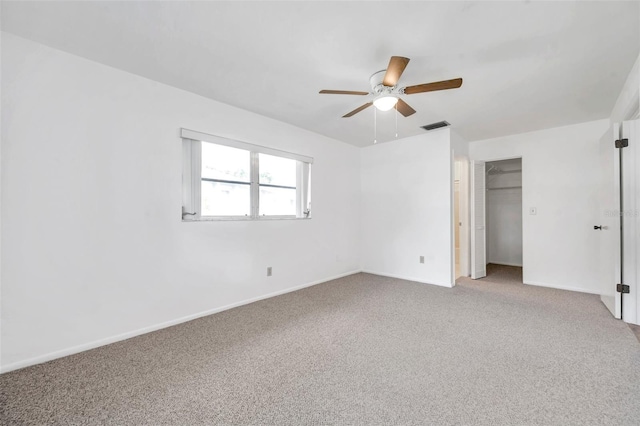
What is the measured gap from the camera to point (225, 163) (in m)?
3.28

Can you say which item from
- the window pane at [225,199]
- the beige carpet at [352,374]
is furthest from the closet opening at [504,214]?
the window pane at [225,199]

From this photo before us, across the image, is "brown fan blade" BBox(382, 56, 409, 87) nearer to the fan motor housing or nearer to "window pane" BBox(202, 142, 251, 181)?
the fan motor housing

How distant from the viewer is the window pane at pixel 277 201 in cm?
370

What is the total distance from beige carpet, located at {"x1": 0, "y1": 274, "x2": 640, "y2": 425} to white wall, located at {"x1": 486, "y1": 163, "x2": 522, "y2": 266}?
3.18 m

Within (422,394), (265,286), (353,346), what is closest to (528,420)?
(422,394)

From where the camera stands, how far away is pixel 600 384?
5.71 feet

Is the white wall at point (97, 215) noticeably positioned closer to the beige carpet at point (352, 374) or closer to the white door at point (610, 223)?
the beige carpet at point (352, 374)

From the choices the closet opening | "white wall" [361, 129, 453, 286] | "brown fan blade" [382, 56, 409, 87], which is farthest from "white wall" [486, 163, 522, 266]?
"brown fan blade" [382, 56, 409, 87]

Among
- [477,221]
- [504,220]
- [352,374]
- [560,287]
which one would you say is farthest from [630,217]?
[504,220]

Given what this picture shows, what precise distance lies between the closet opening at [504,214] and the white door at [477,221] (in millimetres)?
1119

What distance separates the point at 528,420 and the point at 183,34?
133 inches

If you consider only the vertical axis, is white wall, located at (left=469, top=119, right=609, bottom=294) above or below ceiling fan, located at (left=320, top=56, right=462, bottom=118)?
below

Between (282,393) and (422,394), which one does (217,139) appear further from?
(422,394)

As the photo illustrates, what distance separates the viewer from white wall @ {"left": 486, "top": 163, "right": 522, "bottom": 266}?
5902mm
